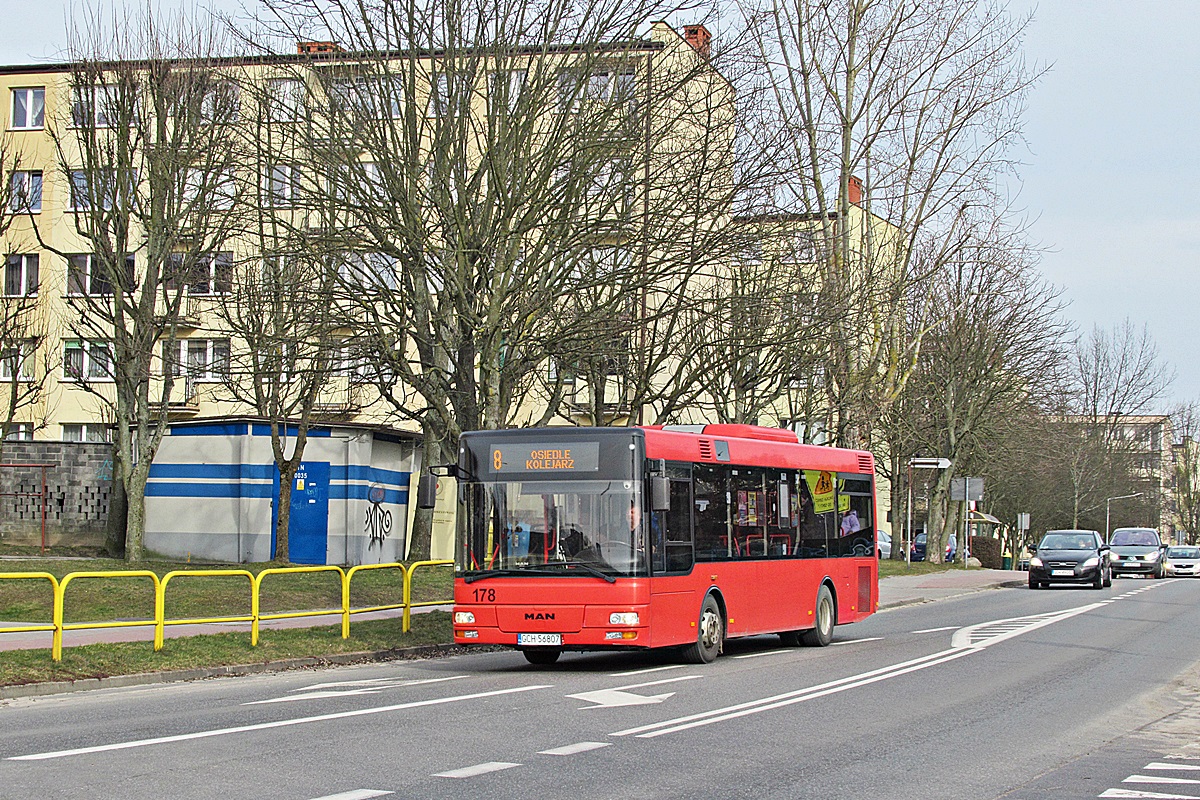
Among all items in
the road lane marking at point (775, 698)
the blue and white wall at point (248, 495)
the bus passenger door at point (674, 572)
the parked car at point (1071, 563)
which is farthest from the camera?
the parked car at point (1071, 563)

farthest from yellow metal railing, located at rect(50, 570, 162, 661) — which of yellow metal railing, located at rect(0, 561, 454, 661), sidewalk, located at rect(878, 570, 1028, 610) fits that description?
sidewalk, located at rect(878, 570, 1028, 610)

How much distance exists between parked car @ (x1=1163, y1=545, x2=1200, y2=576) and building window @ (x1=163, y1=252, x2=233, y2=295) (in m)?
41.5

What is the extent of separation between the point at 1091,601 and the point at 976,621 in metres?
9.42

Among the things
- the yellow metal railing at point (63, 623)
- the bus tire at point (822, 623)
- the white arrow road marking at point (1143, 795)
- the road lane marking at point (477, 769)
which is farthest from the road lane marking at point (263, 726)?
the bus tire at point (822, 623)

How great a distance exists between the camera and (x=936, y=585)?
139ft

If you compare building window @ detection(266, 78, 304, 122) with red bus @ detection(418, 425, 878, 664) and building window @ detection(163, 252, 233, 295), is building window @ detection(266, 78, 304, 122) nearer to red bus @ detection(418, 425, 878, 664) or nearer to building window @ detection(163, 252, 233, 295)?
red bus @ detection(418, 425, 878, 664)

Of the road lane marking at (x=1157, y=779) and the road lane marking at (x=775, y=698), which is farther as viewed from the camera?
the road lane marking at (x=775, y=698)

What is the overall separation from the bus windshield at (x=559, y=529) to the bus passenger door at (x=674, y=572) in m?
0.33

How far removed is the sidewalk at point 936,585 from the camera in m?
34.9

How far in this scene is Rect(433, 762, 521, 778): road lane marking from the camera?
29.0 feet

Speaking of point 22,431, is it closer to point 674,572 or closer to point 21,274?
point 21,274

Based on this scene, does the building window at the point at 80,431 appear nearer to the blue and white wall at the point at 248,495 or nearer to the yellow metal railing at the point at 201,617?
the blue and white wall at the point at 248,495

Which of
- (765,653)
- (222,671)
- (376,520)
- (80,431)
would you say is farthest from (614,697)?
(80,431)

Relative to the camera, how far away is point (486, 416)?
883 inches
